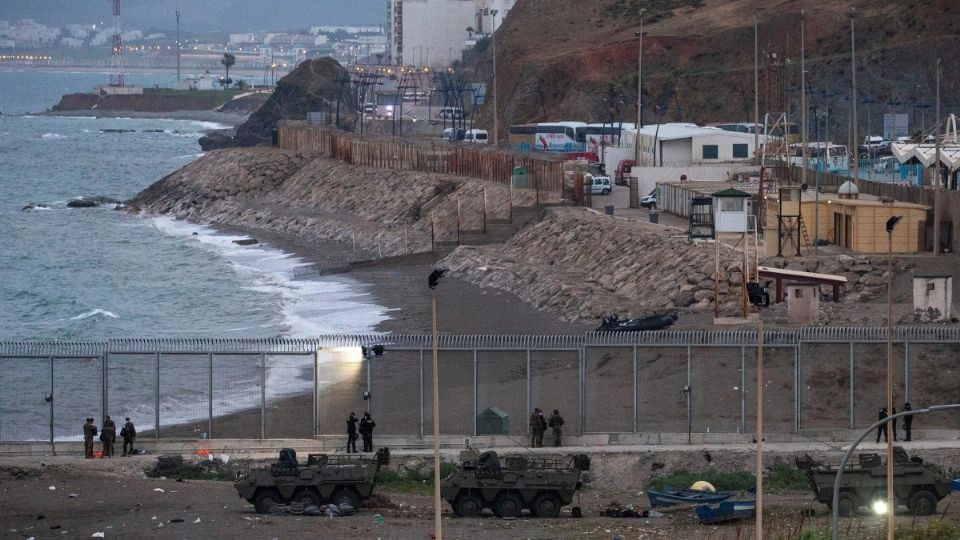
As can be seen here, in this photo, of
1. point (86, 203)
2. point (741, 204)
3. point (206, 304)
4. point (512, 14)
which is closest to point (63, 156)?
point (512, 14)

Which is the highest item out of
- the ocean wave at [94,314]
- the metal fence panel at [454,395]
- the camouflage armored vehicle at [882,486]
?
the metal fence panel at [454,395]

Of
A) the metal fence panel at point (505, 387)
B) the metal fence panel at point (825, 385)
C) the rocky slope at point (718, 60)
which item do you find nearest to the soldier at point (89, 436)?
the metal fence panel at point (505, 387)

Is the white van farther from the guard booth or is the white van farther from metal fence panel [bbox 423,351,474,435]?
the guard booth

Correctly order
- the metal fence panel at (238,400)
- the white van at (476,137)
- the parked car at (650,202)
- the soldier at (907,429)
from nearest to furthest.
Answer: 1. the soldier at (907,429)
2. the metal fence panel at (238,400)
3. the parked car at (650,202)
4. the white van at (476,137)

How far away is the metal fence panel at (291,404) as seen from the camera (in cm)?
2980

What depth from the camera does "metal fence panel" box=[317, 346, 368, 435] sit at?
29.7m

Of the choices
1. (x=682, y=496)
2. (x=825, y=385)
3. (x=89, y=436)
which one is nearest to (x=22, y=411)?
(x=89, y=436)

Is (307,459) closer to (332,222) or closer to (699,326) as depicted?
(699,326)

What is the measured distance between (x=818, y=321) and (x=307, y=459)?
14458 mm

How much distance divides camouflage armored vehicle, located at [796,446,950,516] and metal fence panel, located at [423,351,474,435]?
22.9 ft

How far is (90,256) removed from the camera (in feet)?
245

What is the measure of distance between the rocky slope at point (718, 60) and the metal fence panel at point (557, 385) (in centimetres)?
5255

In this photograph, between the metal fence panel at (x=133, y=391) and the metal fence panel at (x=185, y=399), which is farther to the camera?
the metal fence panel at (x=133, y=391)

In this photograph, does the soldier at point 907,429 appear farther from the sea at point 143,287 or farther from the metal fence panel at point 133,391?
the metal fence panel at point 133,391
